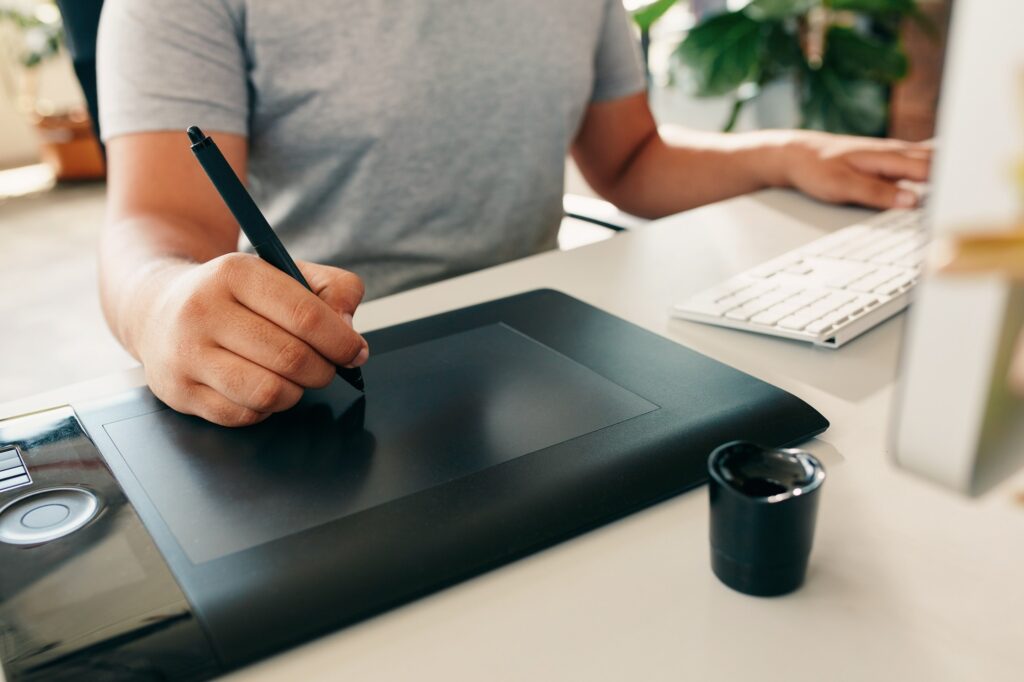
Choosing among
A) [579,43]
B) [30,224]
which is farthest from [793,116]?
[30,224]

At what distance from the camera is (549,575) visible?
41 cm

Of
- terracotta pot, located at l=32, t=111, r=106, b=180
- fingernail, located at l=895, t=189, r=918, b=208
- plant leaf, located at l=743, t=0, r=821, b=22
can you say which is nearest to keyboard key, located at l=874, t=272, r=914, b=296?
fingernail, located at l=895, t=189, r=918, b=208

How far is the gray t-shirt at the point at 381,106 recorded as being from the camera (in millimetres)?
854

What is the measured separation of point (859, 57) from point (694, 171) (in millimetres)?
1076

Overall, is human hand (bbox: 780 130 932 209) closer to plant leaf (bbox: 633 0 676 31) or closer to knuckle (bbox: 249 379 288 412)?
knuckle (bbox: 249 379 288 412)

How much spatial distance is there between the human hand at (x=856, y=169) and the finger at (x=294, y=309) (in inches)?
24.9

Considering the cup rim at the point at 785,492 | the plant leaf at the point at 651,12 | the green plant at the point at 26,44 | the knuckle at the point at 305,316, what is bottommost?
the green plant at the point at 26,44

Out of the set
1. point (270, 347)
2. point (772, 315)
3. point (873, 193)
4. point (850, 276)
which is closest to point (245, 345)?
point (270, 347)

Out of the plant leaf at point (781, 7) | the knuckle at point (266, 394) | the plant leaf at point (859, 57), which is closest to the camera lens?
the knuckle at point (266, 394)

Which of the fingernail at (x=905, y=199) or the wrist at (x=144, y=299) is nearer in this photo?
the wrist at (x=144, y=299)

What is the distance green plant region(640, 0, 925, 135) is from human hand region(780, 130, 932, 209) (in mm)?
1000

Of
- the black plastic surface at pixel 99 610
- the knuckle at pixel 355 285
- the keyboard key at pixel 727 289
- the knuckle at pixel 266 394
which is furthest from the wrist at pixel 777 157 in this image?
the black plastic surface at pixel 99 610

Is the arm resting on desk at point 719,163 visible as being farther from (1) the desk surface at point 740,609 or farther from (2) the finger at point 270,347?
(2) the finger at point 270,347

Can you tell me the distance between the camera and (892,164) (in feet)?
3.09
